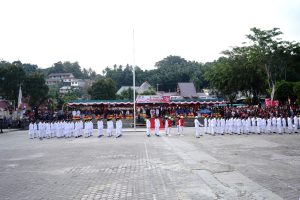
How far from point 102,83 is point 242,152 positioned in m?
57.8

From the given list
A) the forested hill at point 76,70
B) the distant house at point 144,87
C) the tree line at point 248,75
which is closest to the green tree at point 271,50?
the tree line at point 248,75

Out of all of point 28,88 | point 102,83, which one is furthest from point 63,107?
point 102,83

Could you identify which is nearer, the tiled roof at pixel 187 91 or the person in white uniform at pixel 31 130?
the person in white uniform at pixel 31 130

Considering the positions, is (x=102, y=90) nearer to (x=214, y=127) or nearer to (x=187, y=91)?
(x=187, y=91)

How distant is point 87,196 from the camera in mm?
7965

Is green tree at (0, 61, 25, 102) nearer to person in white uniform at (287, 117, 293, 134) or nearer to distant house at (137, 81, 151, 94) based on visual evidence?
person in white uniform at (287, 117, 293, 134)

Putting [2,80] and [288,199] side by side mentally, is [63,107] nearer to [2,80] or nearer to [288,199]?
[2,80]

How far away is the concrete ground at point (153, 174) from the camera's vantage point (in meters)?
8.18

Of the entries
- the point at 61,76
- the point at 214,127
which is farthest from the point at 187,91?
the point at 61,76

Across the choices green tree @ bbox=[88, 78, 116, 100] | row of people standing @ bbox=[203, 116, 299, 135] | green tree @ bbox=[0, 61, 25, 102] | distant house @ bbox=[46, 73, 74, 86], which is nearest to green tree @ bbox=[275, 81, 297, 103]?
row of people standing @ bbox=[203, 116, 299, 135]

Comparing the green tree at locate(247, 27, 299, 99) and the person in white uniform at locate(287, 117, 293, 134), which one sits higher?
the green tree at locate(247, 27, 299, 99)

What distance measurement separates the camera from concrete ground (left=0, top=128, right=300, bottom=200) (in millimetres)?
8180

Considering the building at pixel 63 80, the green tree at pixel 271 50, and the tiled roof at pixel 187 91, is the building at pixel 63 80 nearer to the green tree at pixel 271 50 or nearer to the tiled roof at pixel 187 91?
the tiled roof at pixel 187 91

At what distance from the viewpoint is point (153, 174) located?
10.4 metres
